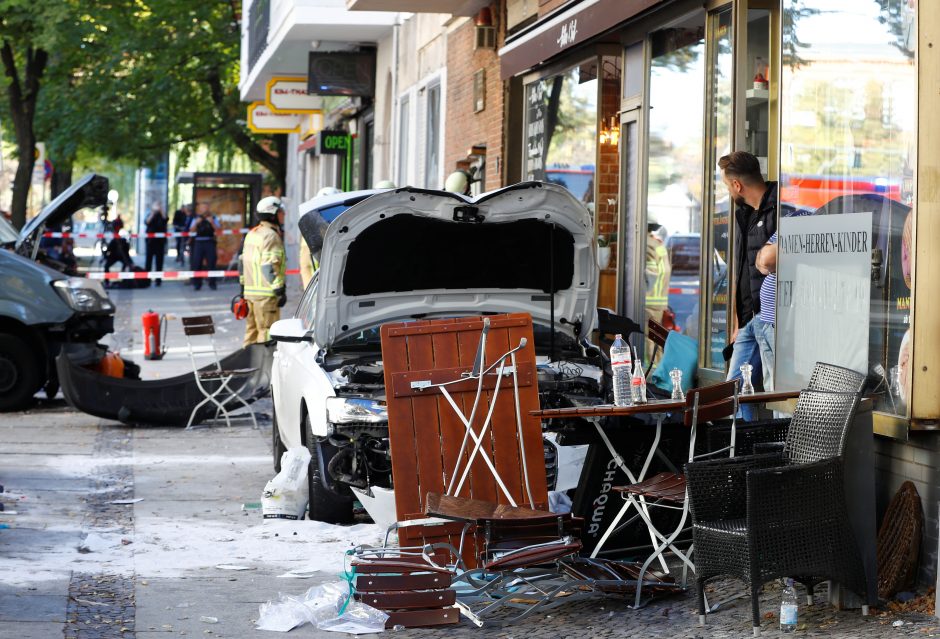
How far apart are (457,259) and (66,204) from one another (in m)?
7.54

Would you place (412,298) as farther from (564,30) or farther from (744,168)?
(564,30)

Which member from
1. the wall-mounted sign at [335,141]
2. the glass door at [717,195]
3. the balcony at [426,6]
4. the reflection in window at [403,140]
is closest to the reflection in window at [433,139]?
the reflection in window at [403,140]

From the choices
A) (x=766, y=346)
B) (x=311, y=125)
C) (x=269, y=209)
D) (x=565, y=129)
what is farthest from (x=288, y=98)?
(x=766, y=346)

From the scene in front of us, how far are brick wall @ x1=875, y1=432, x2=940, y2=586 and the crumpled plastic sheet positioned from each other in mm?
2376

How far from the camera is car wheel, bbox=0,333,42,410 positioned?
14.5 metres

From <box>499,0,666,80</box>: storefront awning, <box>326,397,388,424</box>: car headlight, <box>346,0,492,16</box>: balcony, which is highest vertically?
<box>346,0,492,16</box>: balcony

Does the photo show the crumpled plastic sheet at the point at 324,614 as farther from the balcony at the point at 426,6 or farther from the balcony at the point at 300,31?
the balcony at the point at 300,31

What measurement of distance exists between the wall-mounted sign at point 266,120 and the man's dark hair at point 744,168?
23.2 metres

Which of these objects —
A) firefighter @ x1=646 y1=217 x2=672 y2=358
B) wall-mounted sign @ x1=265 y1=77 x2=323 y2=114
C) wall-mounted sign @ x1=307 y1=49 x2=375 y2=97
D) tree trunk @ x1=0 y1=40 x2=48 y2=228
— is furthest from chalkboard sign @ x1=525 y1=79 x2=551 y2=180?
tree trunk @ x1=0 y1=40 x2=48 y2=228

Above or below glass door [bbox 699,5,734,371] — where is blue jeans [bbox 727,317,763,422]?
below

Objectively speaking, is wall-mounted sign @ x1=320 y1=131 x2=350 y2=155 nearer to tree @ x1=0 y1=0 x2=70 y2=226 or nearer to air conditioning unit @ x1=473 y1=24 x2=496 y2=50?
tree @ x1=0 y1=0 x2=70 y2=226

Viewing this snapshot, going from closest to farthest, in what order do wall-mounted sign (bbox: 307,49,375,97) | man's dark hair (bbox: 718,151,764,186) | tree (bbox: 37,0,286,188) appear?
man's dark hair (bbox: 718,151,764,186)
wall-mounted sign (bbox: 307,49,375,97)
tree (bbox: 37,0,286,188)

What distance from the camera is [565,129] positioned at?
48.0ft

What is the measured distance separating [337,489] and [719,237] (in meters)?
3.36
